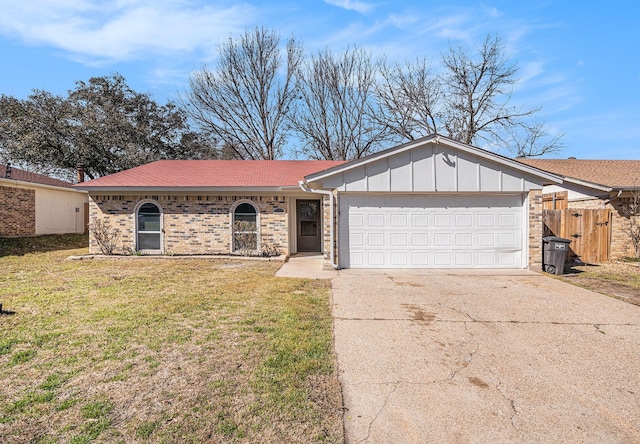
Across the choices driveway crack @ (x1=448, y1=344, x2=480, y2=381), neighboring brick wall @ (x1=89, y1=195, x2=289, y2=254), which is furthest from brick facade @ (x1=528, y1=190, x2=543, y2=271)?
neighboring brick wall @ (x1=89, y1=195, x2=289, y2=254)

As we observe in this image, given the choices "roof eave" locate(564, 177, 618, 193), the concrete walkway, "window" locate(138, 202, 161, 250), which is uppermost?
"roof eave" locate(564, 177, 618, 193)

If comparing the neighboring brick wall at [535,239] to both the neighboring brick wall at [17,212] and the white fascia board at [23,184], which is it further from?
the neighboring brick wall at [17,212]

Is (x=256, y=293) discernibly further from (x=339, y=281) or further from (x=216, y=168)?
(x=216, y=168)

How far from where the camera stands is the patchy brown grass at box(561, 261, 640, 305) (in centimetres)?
698

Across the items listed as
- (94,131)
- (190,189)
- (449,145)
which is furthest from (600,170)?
(94,131)

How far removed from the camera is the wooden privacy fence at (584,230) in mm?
11125

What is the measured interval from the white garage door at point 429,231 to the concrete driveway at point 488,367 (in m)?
2.89

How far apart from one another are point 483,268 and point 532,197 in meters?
2.26

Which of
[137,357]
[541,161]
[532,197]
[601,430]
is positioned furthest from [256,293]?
[541,161]

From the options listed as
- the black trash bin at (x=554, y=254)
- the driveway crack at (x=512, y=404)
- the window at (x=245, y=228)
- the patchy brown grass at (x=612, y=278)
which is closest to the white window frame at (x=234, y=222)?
the window at (x=245, y=228)

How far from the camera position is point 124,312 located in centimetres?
522

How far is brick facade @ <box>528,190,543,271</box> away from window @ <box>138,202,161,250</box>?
38.0 feet

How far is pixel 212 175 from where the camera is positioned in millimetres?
13203

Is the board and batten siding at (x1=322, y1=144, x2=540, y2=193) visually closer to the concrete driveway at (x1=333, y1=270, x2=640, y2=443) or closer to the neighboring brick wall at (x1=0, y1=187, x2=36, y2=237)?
the concrete driveway at (x1=333, y1=270, x2=640, y2=443)
